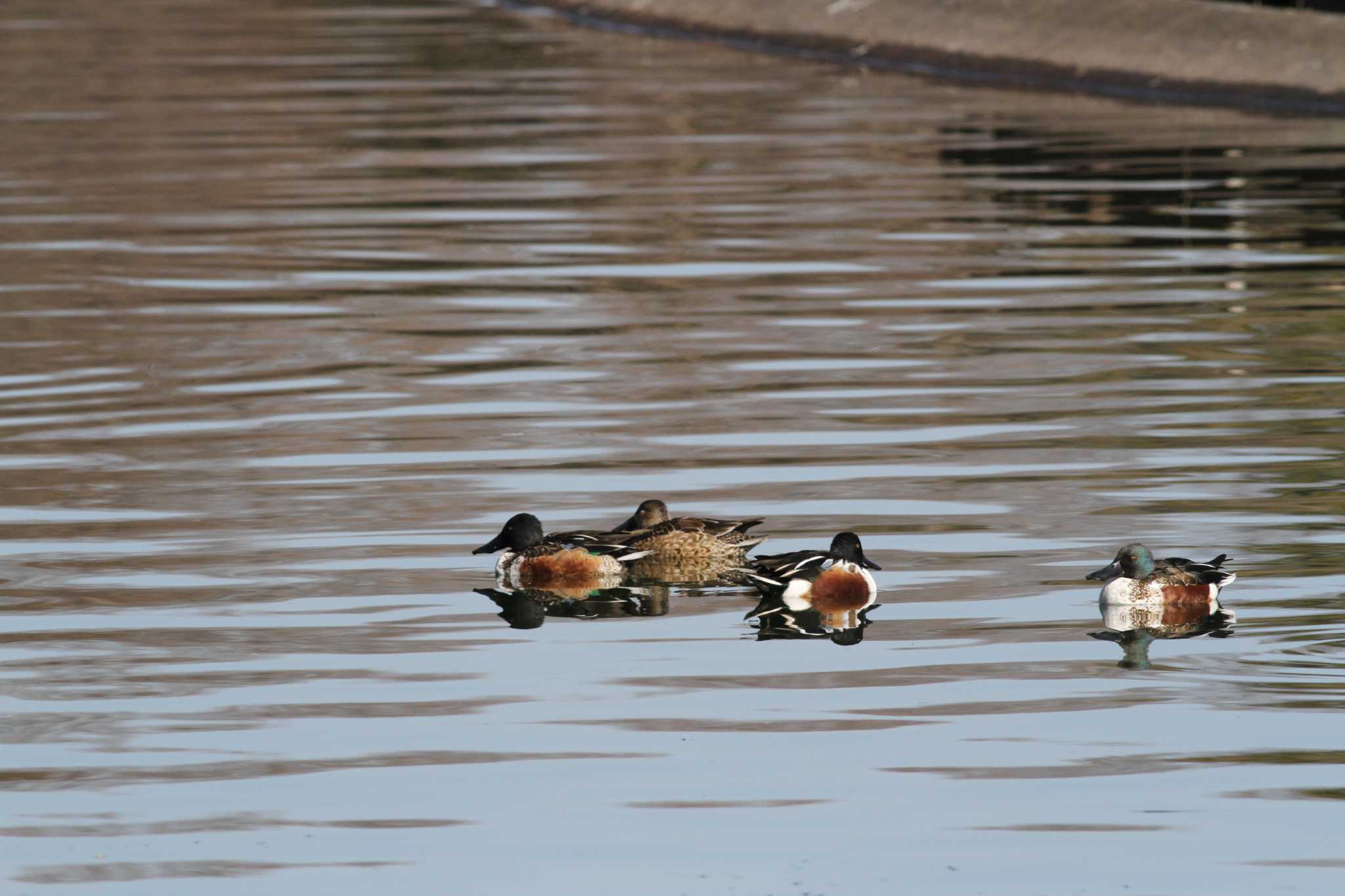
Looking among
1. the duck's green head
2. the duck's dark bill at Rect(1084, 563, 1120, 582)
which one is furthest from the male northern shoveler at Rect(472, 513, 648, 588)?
the duck's green head

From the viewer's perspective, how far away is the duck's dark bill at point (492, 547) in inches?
452

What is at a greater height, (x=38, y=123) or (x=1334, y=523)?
(x=38, y=123)

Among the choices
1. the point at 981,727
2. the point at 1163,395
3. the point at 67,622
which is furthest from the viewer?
the point at 1163,395

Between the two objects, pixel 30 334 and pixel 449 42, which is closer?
pixel 30 334

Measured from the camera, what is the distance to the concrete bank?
30578 mm

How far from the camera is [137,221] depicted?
2402 centimetres

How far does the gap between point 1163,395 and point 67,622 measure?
272 inches

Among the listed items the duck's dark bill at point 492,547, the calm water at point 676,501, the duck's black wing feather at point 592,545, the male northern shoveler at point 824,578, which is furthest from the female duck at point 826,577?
the duck's dark bill at point 492,547

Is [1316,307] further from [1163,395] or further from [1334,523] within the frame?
[1334,523]

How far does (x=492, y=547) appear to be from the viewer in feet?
37.9

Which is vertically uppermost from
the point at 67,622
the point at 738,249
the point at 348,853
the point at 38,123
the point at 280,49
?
the point at 280,49

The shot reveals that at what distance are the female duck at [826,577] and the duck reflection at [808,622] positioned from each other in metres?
0.02

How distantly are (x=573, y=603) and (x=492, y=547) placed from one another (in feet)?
1.55

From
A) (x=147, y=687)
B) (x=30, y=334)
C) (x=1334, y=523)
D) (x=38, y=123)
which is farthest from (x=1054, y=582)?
(x=38, y=123)
